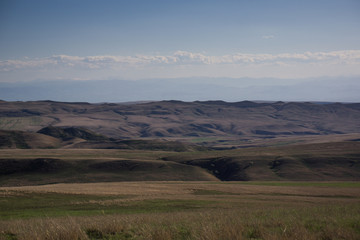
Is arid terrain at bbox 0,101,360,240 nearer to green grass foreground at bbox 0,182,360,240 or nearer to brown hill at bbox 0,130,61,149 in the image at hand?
green grass foreground at bbox 0,182,360,240

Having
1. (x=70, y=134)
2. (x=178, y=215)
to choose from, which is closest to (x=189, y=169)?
(x=178, y=215)

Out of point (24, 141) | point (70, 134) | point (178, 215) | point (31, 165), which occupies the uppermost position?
point (178, 215)

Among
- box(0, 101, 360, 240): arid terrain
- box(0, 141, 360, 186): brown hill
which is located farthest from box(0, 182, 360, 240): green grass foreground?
box(0, 141, 360, 186): brown hill

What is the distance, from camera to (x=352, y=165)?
8475cm

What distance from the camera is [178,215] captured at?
2128 cm

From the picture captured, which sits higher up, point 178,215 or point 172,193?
point 178,215

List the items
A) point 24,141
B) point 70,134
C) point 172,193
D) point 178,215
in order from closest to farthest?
point 178,215, point 172,193, point 24,141, point 70,134

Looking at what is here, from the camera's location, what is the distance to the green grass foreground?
12695 millimetres

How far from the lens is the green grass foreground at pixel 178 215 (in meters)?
12.7

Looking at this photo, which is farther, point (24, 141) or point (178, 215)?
point (24, 141)

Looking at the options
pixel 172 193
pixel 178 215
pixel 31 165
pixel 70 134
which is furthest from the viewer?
pixel 70 134

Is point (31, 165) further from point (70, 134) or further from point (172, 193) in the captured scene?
point (70, 134)

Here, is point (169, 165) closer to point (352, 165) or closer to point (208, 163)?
point (208, 163)

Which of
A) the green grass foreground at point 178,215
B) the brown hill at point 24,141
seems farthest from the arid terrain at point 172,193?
the brown hill at point 24,141
